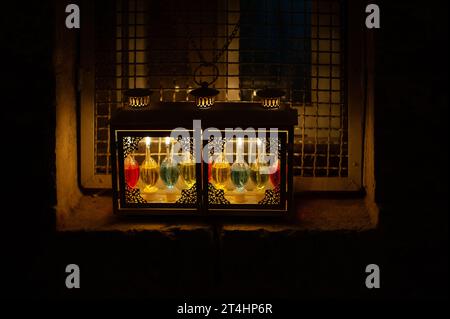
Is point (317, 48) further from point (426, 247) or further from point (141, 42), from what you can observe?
point (426, 247)

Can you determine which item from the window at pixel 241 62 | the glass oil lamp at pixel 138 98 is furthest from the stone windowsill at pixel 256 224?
the glass oil lamp at pixel 138 98

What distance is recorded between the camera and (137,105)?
3.43m

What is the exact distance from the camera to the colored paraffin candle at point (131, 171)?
341cm

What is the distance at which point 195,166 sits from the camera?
336cm

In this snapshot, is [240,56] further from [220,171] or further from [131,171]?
[131,171]

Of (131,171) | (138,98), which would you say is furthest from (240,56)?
(131,171)

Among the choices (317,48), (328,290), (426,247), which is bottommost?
(328,290)

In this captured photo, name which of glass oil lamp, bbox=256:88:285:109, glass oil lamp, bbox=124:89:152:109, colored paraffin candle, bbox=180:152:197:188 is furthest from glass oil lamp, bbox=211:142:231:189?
glass oil lamp, bbox=124:89:152:109

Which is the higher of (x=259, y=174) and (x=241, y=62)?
(x=241, y=62)

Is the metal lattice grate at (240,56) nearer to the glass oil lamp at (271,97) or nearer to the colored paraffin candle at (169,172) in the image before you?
the glass oil lamp at (271,97)

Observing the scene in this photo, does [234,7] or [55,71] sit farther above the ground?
[234,7]

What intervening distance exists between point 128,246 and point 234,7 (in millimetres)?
1405

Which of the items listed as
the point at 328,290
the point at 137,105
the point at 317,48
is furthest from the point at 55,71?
the point at 328,290

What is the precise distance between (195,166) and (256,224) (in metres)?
0.43
